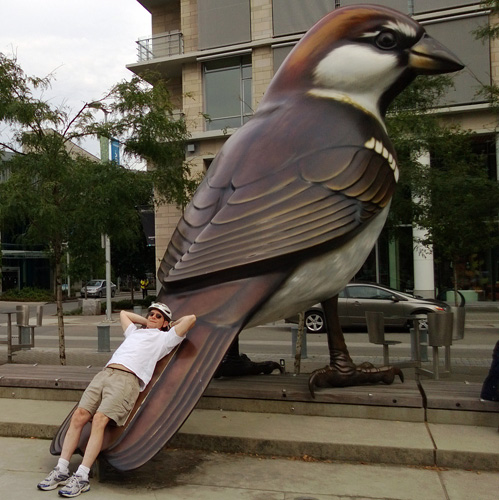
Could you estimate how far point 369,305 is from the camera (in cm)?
1447

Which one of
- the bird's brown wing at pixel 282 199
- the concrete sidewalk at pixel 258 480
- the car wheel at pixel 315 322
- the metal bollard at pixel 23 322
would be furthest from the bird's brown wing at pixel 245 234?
the car wheel at pixel 315 322

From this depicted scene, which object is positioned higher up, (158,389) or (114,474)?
(158,389)

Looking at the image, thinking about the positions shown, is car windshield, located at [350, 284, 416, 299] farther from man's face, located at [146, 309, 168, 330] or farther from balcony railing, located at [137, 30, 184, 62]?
balcony railing, located at [137, 30, 184, 62]

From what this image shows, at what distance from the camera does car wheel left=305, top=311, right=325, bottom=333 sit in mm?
14953

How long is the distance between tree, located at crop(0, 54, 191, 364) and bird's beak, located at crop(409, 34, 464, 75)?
476 centimetres

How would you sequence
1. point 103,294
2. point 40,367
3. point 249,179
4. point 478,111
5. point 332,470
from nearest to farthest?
point 332,470 < point 249,179 < point 40,367 < point 478,111 < point 103,294

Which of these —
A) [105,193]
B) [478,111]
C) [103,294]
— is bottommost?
[103,294]

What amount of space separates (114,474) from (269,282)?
1.76 metres

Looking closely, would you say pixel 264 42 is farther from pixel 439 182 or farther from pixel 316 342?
pixel 316 342

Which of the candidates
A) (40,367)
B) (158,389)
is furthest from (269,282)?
(40,367)

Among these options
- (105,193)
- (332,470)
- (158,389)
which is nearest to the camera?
(158,389)

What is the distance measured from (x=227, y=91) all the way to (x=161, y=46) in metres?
4.87

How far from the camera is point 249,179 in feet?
14.5

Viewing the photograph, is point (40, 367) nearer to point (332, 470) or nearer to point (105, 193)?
point (105, 193)
